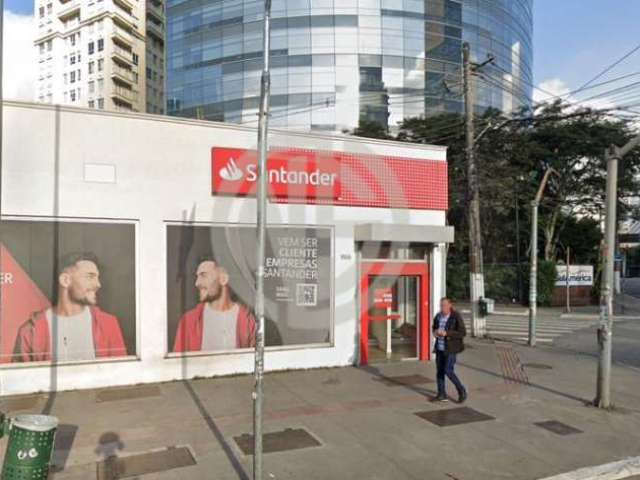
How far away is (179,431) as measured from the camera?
6.78m

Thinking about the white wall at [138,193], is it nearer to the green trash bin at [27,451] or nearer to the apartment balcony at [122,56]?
the green trash bin at [27,451]

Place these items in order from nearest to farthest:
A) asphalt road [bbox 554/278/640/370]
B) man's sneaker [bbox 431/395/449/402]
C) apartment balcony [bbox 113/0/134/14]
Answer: man's sneaker [bbox 431/395/449/402] → asphalt road [bbox 554/278/640/370] → apartment balcony [bbox 113/0/134/14]

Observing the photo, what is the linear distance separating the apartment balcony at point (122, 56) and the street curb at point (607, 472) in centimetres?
8536

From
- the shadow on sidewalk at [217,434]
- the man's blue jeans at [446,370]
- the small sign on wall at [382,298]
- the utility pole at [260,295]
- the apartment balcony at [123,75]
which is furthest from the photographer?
the apartment balcony at [123,75]

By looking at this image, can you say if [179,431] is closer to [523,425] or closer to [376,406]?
[376,406]

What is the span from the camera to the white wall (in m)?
8.57

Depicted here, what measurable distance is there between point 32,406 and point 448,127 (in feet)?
95.2

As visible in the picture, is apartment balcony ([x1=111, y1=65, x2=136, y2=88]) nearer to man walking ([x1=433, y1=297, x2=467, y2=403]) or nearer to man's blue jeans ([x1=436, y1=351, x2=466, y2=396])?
man walking ([x1=433, y1=297, x2=467, y2=403])

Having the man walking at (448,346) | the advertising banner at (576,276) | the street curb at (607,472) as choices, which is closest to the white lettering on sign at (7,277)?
the man walking at (448,346)

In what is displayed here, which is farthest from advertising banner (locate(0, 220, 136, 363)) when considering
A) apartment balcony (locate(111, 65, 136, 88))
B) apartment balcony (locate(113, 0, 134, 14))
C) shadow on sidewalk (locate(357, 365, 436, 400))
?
apartment balcony (locate(113, 0, 134, 14))

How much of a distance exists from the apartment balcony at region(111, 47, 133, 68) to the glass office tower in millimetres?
26063

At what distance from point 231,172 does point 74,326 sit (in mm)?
3870

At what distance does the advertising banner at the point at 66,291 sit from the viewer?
8.55 meters

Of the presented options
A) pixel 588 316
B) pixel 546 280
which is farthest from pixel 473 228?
pixel 546 280
